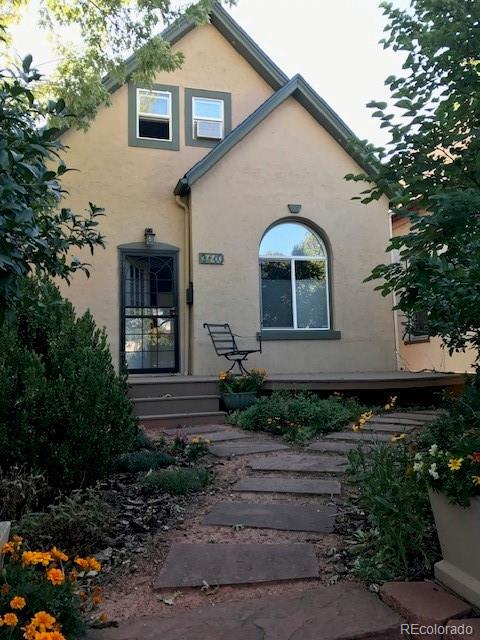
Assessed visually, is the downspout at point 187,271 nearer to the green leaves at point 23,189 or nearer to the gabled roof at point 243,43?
the gabled roof at point 243,43

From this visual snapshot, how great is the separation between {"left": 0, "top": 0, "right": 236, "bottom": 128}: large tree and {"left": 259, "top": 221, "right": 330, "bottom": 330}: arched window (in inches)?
134

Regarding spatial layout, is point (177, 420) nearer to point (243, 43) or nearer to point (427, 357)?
point (427, 357)

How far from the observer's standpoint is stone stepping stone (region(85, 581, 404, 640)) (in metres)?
2.03

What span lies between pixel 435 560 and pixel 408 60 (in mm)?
3451

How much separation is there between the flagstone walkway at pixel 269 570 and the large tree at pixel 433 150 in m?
1.56

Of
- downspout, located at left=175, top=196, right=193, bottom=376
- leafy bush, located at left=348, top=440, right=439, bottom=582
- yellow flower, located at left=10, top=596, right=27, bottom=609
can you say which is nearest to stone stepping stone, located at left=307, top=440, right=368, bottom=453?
leafy bush, located at left=348, top=440, right=439, bottom=582

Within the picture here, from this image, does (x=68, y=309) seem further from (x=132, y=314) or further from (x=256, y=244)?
(x=256, y=244)

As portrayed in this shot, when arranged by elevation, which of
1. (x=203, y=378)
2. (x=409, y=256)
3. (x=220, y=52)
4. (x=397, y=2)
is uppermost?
(x=220, y=52)

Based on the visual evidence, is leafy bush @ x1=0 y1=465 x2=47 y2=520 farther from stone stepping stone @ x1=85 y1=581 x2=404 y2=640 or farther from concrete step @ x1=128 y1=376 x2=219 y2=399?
concrete step @ x1=128 y1=376 x2=219 y2=399

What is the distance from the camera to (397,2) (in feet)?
13.3

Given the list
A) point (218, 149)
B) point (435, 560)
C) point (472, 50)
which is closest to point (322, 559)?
point (435, 560)

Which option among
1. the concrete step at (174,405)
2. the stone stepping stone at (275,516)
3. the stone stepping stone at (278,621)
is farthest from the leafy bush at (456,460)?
the concrete step at (174,405)

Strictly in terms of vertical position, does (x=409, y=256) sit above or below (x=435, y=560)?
above

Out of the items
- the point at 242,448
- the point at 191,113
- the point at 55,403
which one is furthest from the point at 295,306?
the point at 55,403
